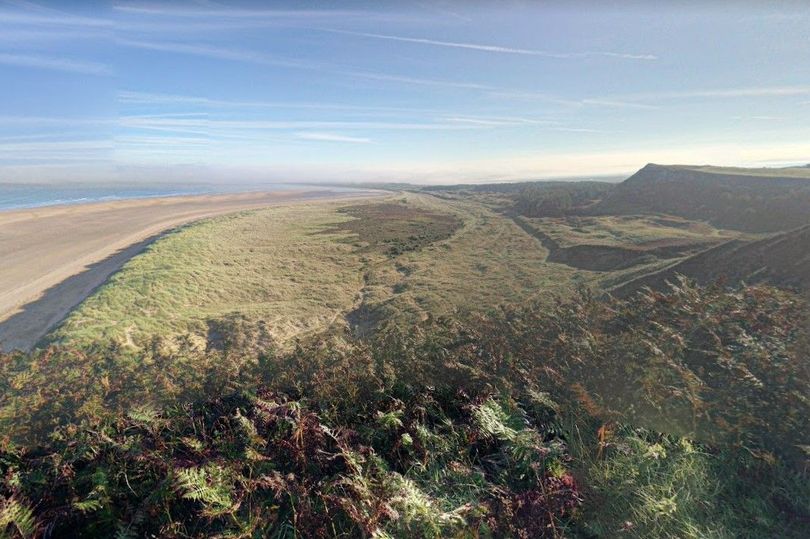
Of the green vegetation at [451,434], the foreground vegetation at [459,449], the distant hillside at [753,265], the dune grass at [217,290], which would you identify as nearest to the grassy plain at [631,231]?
the distant hillside at [753,265]

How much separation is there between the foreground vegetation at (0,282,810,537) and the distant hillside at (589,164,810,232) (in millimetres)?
38152

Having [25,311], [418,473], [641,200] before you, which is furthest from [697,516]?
[641,200]

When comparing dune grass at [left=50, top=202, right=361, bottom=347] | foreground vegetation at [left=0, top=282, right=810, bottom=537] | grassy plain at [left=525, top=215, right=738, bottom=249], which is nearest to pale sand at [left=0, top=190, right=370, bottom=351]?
dune grass at [left=50, top=202, right=361, bottom=347]

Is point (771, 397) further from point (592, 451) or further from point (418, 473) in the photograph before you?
point (418, 473)

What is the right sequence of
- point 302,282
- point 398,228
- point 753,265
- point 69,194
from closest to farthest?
point 753,265
point 302,282
point 398,228
point 69,194

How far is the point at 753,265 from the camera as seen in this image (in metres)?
15.3

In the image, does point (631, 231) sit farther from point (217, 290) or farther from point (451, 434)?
point (451, 434)

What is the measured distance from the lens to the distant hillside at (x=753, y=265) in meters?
12.8

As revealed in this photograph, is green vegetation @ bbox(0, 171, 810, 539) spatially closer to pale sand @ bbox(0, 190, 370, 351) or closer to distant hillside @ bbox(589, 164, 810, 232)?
pale sand @ bbox(0, 190, 370, 351)

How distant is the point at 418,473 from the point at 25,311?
23573 millimetres

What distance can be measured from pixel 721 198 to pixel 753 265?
38.0 meters

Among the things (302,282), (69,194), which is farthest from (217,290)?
(69,194)

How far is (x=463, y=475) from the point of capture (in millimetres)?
4312

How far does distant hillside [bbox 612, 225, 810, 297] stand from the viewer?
42.0 ft
